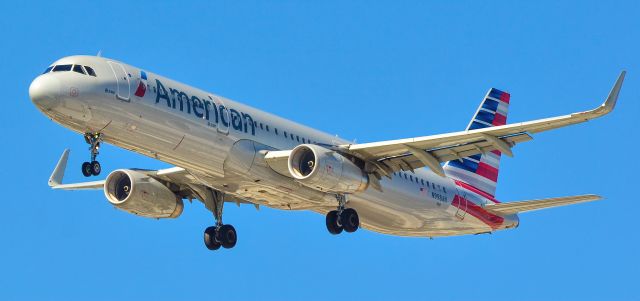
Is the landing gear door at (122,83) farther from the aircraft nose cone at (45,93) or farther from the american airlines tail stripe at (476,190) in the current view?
the american airlines tail stripe at (476,190)

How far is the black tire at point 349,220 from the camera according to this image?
47688 millimetres

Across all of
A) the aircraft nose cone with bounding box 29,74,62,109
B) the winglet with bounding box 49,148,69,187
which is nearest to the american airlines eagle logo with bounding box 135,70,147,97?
the aircraft nose cone with bounding box 29,74,62,109

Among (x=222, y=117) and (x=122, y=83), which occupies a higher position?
(x=222, y=117)

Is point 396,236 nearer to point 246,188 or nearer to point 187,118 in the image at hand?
point 246,188

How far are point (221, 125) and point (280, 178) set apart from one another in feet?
10.7

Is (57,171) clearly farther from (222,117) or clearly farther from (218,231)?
(222,117)

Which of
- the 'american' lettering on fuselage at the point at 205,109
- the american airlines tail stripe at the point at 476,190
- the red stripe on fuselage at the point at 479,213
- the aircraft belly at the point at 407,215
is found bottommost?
the 'american' lettering on fuselage at the point at 205,109

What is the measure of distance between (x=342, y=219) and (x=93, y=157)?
10.2 meters

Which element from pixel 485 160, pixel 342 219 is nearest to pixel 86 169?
pixel 342 219

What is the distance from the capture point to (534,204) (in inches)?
1964

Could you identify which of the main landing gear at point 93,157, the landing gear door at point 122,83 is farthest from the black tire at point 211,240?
the landing gear door at point 122,83

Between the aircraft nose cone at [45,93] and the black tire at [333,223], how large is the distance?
1224 centimetres

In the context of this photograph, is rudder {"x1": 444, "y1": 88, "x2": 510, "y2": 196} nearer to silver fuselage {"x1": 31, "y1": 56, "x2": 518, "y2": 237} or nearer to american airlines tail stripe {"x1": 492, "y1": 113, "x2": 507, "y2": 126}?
american airlines tail stripe {"x1": 492, "y1": 113, "x2": 507, "y2": 126}

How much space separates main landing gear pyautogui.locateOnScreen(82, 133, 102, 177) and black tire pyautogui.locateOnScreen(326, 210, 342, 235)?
9.82 m
